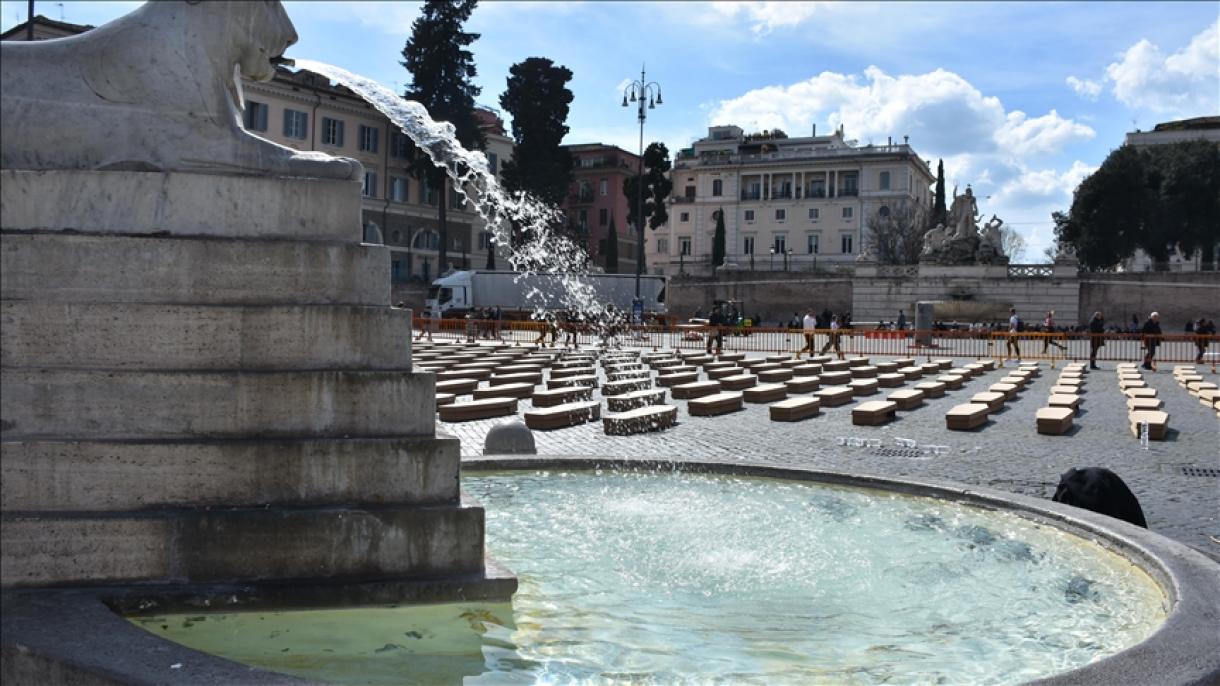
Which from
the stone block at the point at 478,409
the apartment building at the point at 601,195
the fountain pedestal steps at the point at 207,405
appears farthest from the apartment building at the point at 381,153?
the fountain pedestal steps at the point at 207,405

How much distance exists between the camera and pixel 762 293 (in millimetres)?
64625

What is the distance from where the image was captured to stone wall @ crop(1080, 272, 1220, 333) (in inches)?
2125

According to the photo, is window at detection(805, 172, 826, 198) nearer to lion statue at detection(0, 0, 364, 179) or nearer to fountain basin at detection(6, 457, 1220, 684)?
fountain basin at detection(6, 457, 1220, 684)

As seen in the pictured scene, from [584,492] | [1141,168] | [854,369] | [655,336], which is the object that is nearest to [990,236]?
[1141,168]

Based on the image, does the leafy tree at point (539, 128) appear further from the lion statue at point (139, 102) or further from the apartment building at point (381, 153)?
the lion statue at point (139, 102)

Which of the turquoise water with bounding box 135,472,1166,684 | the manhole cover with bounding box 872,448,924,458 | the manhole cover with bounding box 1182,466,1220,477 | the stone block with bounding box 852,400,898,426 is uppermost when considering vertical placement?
the turquoise water with bounding box 135,472,1166,684

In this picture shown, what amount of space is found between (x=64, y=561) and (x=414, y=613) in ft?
4.47

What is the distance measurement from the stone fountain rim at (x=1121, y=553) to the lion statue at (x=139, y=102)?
12.1ft

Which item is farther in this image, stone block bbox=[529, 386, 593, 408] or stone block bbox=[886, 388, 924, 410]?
stone block bbox=[886, 388, 924, 410]

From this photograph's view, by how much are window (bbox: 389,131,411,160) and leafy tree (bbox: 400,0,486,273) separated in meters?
7.94

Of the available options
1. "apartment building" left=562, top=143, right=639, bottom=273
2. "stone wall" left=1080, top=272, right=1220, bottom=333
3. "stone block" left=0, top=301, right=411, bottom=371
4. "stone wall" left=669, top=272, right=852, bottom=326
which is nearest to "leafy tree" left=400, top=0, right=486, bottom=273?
"stone wall" left=669, top=272, right=852, bottom=326

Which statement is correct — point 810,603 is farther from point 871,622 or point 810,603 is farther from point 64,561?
point 64,561

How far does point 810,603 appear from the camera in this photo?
15.5 feet

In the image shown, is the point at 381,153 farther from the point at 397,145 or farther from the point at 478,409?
Answer: the point at 478,409
